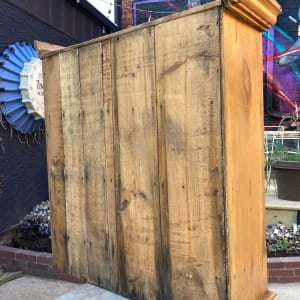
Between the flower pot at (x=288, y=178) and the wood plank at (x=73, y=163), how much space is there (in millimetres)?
2801

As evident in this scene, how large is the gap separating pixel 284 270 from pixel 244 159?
2.20 metres

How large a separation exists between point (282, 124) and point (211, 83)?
545 centimetres

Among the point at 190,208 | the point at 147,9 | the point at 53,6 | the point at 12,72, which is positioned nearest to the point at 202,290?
the point at 190,208

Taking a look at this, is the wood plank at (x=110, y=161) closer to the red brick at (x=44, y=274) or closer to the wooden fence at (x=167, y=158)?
the wooden fence at (x=167, y=158)

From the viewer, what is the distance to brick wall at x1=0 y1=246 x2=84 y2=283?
3.51 m

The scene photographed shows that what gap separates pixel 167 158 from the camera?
1472 mm

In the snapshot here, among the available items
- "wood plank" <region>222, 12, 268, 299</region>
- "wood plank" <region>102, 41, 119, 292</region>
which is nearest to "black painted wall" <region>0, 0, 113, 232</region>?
"wood plank" <region>102, 41, 119, 292</region>

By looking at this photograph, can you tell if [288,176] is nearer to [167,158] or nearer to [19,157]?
[19,157]

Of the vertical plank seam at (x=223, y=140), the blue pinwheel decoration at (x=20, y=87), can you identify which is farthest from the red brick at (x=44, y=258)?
the vertical plank seam at (x=223, y=140)

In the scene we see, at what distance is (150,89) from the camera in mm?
1510

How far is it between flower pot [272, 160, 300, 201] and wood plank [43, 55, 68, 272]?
9.16 ft

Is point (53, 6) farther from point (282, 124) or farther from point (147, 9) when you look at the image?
point (282, 124)

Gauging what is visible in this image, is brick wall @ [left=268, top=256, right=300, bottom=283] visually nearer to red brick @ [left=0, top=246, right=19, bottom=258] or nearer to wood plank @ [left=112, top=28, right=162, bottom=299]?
wood plank @ [left=112, top=28, right=162, bottom=299]

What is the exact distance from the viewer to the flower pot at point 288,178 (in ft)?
13.4
